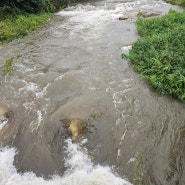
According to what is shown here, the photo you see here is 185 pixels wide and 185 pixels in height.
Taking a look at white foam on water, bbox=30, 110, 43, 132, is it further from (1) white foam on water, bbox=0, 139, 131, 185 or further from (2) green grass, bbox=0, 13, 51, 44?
(2) green grass, bbox=0, 13, 51, 44

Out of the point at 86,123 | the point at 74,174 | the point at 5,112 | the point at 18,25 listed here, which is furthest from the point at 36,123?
the point at 18,25

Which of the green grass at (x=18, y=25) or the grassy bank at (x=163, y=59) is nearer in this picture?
the grassy bank at (x=163, y=59)

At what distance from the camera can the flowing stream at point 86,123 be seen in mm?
6336

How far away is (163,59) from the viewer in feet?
34.0

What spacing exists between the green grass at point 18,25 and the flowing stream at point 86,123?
236 centimetres

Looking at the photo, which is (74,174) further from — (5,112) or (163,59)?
(163,59)

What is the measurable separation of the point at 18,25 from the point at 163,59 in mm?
9375

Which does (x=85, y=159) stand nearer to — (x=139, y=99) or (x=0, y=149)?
(x=0, y=149)

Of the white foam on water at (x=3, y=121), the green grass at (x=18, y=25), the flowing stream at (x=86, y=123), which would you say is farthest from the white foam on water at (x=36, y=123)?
the green grass at (x=18, y=25)

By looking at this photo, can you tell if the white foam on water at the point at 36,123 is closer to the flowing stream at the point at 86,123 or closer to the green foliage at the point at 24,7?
the flowing stream at the point at 86,123

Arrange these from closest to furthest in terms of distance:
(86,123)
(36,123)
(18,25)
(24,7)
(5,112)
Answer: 1. (86,123)
2. (36,123)
3. (5,112)
4. (18,25)
5. (24,7)

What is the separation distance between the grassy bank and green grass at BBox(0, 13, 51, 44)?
666cm

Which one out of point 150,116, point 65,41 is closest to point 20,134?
point 150,116

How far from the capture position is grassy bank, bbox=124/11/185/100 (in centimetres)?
909
